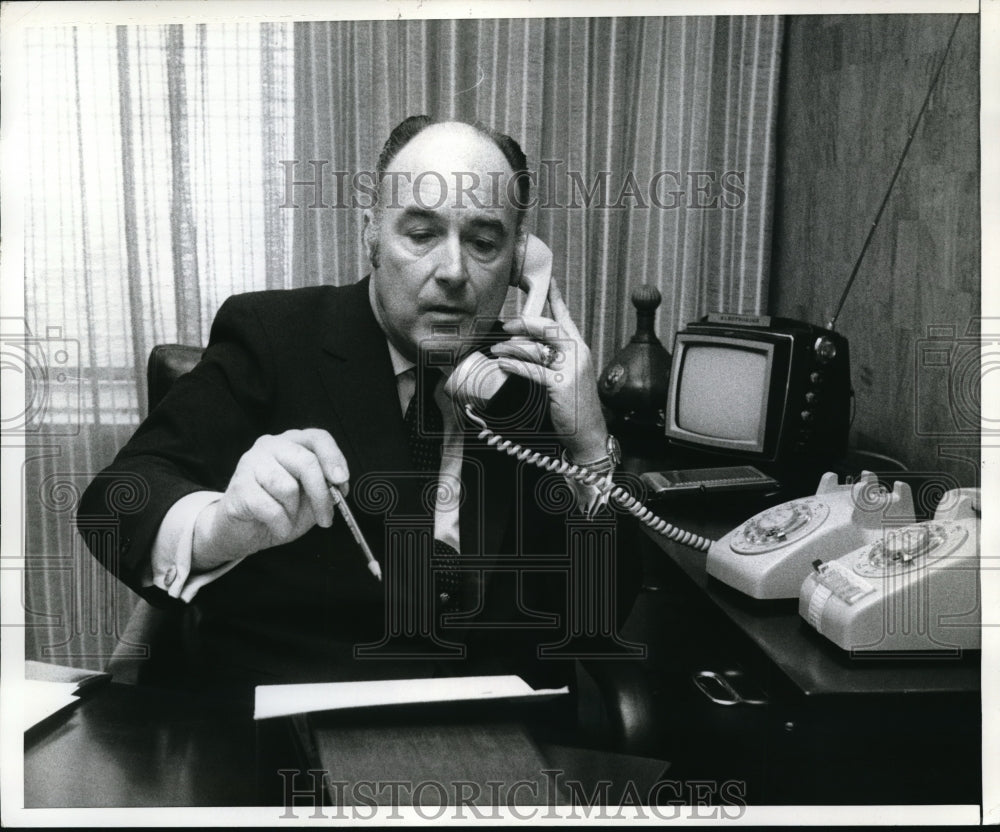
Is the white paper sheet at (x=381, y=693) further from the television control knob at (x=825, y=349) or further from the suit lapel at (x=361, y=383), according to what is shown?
the television control knob at (x=825, y=349)

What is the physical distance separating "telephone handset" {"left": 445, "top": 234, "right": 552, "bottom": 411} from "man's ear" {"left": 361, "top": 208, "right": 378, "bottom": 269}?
0.20 m

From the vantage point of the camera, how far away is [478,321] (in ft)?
4.56

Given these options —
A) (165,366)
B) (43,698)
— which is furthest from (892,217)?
(43,698)

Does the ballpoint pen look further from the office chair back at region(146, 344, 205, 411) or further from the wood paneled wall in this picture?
the wood paneled wall

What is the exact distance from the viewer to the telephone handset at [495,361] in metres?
1.38

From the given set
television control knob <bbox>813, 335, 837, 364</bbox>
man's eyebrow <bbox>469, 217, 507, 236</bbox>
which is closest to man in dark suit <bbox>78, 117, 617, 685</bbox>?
man's eyebrow <bbox>469, 217, 507, 236</bbox>

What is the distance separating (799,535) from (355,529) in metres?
0.59

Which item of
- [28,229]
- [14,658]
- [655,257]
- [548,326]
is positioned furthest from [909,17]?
[14,658]

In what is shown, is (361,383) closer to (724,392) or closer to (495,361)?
(495,361)

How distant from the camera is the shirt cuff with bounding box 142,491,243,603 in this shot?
133cm

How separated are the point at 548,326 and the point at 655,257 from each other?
20 cm

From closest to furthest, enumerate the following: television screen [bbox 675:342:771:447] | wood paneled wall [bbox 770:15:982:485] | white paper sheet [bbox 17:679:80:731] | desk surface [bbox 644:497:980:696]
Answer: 1. desk surface [bbox 644:497:980:696]
2. white paper sheet [bbox 17:679:80:731]
3. wood paneled wall [bbox 770:15:982:485]
4. television screen [bbox 675:342:771:447]

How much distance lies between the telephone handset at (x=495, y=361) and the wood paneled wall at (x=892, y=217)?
357 millimetres

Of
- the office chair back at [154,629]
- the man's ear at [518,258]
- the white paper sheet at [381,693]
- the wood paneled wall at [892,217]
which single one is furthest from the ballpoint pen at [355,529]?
the wood paneled wall at [892,217]
